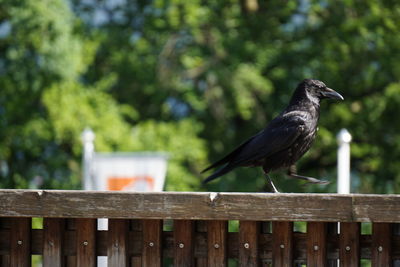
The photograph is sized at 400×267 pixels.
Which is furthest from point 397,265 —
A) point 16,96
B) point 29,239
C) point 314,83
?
point 16,96

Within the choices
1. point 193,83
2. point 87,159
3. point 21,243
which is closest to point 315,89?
point 21,243

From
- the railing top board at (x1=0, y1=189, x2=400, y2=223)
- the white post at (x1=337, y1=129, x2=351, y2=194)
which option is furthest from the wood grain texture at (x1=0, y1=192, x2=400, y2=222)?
the white post at (x1=337, y1=129, x2=351, y2=194)

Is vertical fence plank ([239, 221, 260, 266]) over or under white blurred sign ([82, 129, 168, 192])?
under

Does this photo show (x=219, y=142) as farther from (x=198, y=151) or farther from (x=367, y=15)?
(x=367, y=15)

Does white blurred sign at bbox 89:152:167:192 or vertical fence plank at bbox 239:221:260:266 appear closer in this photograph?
vertical fence plank at bbox 239:221:260:266

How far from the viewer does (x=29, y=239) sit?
3.77m

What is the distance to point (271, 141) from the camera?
200 inches

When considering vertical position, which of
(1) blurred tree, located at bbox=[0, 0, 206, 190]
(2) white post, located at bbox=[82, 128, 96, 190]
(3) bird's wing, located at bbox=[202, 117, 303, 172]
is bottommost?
(3) bird's wing, located at bbox=[202, 117, 303, 172]

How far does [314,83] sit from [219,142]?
13038mm

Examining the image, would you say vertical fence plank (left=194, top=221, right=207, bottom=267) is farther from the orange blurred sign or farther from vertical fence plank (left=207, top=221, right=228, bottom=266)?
the orange blurred sign

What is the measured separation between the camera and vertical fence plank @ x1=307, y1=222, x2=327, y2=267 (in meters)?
3.54

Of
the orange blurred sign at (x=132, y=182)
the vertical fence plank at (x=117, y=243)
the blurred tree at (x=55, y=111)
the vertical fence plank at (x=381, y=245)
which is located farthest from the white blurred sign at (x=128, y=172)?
the vertical fence plank at (x=381, y=245)

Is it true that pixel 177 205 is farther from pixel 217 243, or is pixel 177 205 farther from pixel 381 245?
pixel 381 245

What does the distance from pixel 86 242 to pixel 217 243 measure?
60cm
